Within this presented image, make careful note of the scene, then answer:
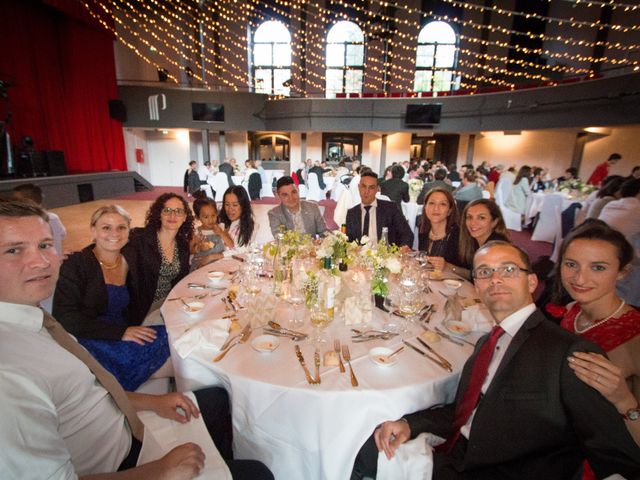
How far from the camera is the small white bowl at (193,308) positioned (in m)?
1.73

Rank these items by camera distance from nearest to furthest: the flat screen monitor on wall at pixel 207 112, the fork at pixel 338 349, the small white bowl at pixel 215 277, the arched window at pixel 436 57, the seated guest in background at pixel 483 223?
1. the fork at pixel 338 349
2. the small white bowl at pixel 215 277
3. the seated guest in background at pixel 483 223
4. the flat screen monitor on wall at pixel 207 112
5. the arched window at pixel 436 57

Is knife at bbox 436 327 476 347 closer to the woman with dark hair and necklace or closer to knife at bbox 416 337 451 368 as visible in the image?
knife at bbox 416 337 451 368

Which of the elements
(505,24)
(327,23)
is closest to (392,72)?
(327,23)

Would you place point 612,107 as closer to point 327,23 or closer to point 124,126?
point 327,23

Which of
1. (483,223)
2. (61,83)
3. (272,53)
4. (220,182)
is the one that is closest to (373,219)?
(483,223)

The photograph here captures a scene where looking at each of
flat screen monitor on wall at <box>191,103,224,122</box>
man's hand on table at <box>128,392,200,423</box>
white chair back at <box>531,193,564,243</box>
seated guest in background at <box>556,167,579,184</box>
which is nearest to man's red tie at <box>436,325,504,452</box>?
man's hand on table at <box>128,392,200,423</box>

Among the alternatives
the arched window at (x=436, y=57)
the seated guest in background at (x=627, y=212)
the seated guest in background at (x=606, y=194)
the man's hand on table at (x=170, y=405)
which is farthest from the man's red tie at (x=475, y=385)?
the arched window at (x=436, y=57)

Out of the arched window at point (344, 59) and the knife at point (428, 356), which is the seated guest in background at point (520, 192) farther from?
the arched window at point (344, 59)

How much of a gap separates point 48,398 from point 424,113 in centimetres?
1319

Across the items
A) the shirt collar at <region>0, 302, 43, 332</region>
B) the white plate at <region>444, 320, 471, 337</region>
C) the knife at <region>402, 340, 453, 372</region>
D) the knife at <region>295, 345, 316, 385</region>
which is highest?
the shirt collar at <region>0, 302, 43, 332</region>

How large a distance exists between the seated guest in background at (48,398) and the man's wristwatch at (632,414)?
1.18 meters

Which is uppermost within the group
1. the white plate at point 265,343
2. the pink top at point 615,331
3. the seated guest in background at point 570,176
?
the seated guest in background at point 570,176

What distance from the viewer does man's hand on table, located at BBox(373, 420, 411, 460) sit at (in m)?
1.18

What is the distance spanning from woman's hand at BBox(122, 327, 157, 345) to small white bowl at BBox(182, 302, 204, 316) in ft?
0.86
